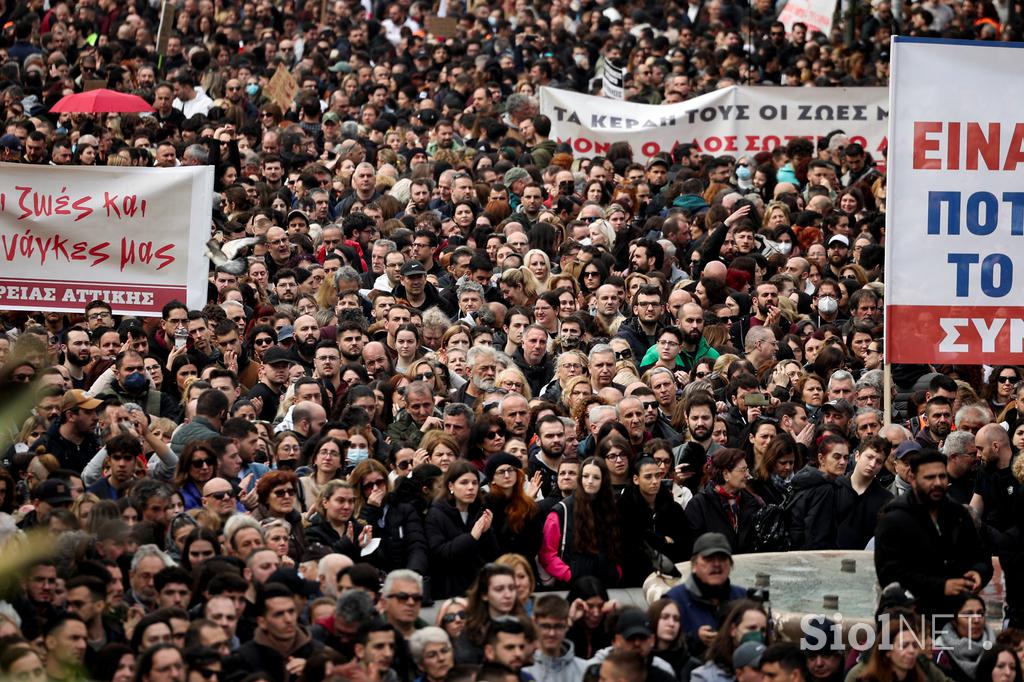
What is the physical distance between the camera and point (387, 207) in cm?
1914

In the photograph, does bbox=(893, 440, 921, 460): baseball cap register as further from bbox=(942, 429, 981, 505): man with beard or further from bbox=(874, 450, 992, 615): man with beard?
bbox=(874, 450, 992, 615): man with beard

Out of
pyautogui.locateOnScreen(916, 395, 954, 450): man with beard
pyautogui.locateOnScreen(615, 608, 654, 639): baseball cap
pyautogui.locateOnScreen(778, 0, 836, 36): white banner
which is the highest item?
A: pyautogui.locateOnScreen(778, 0, 836, 36): white banner

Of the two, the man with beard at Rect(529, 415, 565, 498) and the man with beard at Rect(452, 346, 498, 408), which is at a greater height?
the man with beard at Rect(452, 346, 498, 408)

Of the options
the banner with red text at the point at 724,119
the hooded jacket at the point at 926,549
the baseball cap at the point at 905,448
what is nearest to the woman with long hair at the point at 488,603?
the hooded jacket at the point at 926,549

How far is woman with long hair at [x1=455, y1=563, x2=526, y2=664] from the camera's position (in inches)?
394

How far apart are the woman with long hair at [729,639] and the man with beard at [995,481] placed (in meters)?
2.63

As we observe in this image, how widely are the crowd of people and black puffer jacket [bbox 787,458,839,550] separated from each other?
0.02 metres

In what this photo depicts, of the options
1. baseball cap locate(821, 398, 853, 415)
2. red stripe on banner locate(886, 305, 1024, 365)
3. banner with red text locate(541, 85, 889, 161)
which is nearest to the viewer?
red stripe on banner locate(886, 305, 1024, 365)

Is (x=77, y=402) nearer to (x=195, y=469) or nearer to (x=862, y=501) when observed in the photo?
(x=195, y=469)

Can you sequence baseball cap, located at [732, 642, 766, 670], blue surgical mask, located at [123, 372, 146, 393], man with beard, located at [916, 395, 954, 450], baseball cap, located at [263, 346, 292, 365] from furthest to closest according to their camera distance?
baseball cap, located at [263, 346, 292, 365], man with beard, located at [916, 395, 954, 450], blue surgical mask, located at [123, 372, 146, 393], baseball cap, located at [732, 642, 766, 670]

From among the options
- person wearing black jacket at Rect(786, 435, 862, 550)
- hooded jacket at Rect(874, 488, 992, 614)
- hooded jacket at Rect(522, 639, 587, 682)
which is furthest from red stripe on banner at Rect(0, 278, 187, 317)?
hooded jacket at Rect(874, 488, 992, 614)

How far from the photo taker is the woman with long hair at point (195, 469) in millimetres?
11641

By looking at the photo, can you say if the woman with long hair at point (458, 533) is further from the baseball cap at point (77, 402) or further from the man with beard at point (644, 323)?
the man with beard at point (644, 323)

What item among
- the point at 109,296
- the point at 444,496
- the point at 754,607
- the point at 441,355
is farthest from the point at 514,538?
the point at 109,296
